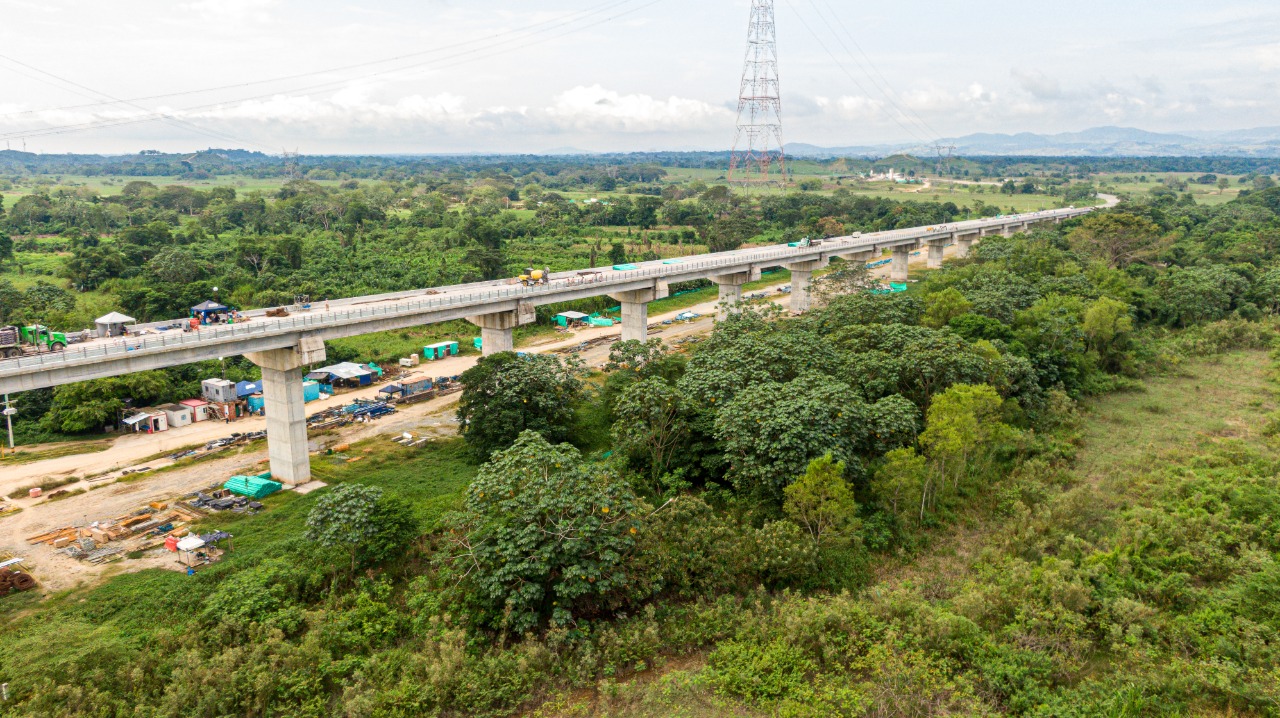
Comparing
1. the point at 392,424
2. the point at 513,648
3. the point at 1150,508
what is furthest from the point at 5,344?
the point at 1150,508

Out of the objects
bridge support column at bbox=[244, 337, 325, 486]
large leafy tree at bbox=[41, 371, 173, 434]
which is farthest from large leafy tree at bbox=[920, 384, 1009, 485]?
large leafy tree at bbox=[41, 371, 173, 434]

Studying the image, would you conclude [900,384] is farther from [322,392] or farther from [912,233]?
[912,233]

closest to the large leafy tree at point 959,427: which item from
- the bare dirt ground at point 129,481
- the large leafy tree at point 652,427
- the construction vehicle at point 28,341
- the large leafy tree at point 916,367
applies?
the large leafy tree at point 916,367

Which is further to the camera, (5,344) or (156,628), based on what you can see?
(5,344)

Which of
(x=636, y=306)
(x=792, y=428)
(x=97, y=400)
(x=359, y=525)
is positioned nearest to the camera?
(x=359, y=525)

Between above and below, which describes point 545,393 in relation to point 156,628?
above

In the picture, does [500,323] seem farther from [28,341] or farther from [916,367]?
[916,367]

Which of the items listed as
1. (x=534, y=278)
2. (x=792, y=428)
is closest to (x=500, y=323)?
(x=534, y=278)
